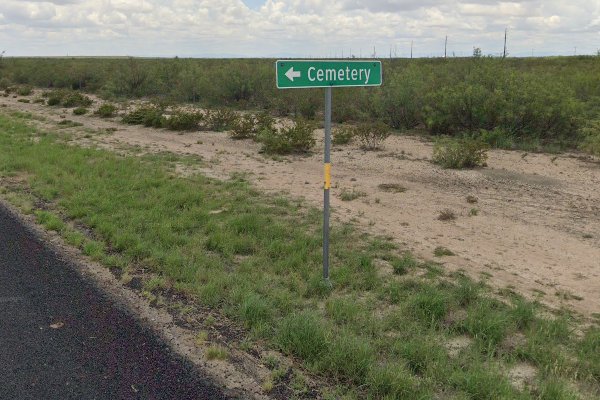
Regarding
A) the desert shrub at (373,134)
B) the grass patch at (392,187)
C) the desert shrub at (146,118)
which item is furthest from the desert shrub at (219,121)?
the grass patch at (392,187)

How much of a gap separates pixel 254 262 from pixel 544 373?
10.8 feet

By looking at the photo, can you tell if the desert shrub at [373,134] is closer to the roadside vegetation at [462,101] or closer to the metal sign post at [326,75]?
the roadside vegetation at [462,101]

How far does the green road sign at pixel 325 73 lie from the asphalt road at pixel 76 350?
8.00ft

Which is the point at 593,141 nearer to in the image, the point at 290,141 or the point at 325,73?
the point at 290,141

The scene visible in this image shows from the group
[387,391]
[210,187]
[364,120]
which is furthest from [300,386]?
[364,120]

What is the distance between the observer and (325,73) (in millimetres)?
4789

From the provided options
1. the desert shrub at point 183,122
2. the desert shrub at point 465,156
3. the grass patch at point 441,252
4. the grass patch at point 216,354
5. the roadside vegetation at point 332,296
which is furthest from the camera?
the desert shrub at point 183,122

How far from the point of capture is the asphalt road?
354 centimetres

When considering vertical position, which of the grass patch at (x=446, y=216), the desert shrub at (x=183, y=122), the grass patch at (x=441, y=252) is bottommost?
the grass patch at (x=441, y=252)

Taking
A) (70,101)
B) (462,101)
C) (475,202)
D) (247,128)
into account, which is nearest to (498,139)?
(462,101)

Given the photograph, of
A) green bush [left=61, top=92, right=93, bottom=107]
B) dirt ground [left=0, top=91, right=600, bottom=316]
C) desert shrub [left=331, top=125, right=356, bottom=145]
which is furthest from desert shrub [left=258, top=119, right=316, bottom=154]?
green bush [left=61, top=92, right=93, bottom=107]

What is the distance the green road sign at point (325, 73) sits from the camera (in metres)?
4.55

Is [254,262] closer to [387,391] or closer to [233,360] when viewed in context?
[233,360]

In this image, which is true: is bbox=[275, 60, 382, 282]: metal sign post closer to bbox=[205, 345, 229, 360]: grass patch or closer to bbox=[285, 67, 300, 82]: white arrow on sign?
bbox=[285, 67, 300, 82]: white arrow on sign
